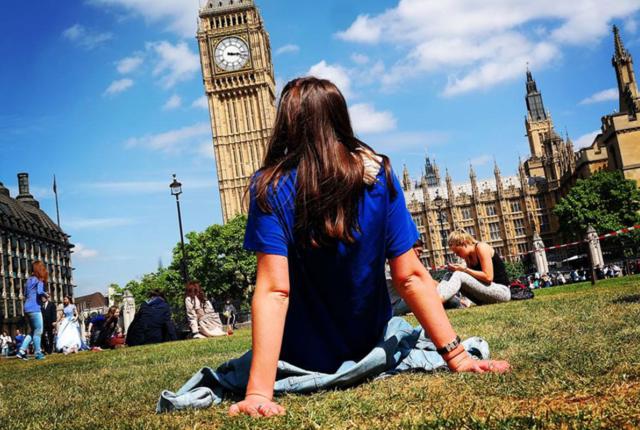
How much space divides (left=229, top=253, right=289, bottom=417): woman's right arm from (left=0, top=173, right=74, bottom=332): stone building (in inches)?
2212

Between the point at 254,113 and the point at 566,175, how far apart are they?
34.6 metres

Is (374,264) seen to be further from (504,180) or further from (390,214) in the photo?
(504,180)

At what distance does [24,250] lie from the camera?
6556 cm

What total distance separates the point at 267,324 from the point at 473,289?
24.2ft

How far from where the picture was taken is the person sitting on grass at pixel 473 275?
30.9 feet

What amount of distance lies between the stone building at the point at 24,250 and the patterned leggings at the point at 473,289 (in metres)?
51.3

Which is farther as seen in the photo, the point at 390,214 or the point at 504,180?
the point at 504,180

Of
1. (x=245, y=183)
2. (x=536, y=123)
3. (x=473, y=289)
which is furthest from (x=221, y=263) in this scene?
(x=536, y=123)

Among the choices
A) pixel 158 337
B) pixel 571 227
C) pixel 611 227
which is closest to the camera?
pixel 158 337

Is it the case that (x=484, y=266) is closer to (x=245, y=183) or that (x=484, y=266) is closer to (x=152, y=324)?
(x=152, y=324)

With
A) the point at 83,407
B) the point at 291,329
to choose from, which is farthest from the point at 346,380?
the point at 83,407

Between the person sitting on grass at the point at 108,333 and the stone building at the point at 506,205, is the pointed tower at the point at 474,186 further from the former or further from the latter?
the person sitting on grass at the point at 108,333

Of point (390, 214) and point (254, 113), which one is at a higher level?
point (254, 113)

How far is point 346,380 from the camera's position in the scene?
328cm
